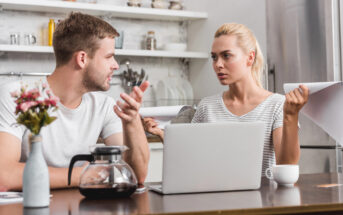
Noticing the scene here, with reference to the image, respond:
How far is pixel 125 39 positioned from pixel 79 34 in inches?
111

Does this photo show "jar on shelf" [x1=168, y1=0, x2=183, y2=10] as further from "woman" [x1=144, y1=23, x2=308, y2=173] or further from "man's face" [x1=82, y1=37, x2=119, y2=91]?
"man's face" [x1=82, y1=37, x2=119, y2=91]

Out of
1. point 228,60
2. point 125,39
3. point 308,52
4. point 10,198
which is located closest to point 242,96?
point 228,60

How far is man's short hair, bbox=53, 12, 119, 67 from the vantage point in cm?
208

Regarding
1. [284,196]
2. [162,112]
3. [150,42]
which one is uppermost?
[150,42]

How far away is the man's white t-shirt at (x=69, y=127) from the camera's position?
191 centimetres

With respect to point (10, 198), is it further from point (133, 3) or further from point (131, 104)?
point (133, 3)

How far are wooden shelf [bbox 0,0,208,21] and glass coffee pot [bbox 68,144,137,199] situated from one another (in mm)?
3010

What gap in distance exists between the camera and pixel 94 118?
212 centimetres

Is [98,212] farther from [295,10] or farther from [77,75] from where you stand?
[295,10]

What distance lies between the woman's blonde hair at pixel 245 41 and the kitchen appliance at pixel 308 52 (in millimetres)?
896

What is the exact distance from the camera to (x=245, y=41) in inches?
105

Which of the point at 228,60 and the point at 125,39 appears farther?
the point at 125,39

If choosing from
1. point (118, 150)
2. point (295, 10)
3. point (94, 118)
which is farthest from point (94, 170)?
point (295, 10)

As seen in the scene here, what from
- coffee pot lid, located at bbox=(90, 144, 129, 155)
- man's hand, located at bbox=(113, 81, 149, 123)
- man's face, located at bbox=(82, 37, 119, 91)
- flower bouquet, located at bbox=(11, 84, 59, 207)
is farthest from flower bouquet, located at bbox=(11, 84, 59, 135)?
man's face, located at bbox=(82, 37, 119, 91)
